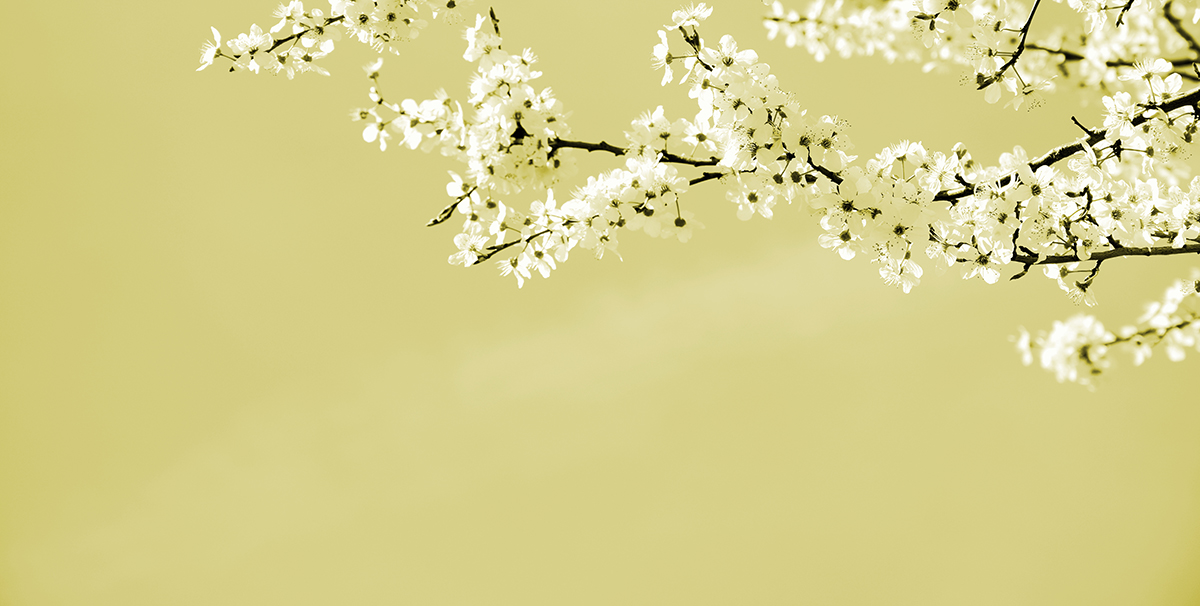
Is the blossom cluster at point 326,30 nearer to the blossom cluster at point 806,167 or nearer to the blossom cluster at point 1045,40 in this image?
the blossom cluster at point 806,167

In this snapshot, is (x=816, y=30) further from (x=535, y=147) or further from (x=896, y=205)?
(x=535, y=147)

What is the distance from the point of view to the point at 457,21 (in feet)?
6.93

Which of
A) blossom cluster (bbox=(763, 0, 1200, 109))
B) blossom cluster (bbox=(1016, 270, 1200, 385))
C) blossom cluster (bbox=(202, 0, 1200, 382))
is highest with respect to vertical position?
blossom cluster (bbox=(763, 0, 1200, 109))

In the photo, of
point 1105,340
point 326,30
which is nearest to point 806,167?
point 326,30

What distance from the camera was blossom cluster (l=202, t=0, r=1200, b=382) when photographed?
1.77 m

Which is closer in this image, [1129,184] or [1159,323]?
Answer: [1129,184]

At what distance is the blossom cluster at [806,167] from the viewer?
1770mm

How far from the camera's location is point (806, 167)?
177 centimetres

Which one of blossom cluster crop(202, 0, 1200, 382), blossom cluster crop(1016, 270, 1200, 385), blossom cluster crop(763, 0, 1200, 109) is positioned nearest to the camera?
blossom cluster crop(202, 0, 1200, 382)

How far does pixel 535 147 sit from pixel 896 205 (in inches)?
43.7

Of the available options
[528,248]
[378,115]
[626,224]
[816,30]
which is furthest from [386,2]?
[816,30]

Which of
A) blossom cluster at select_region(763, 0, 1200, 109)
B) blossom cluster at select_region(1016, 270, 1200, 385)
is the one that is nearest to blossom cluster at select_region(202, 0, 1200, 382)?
blossom cluster at select_region(763, 0, 1200, 109)

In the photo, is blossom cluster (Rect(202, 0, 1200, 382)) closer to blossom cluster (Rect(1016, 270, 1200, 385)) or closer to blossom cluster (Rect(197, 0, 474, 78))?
blossom cluster (Rect(197, 0, 474, 78))

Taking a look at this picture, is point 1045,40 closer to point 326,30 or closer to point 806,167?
point 806,167
